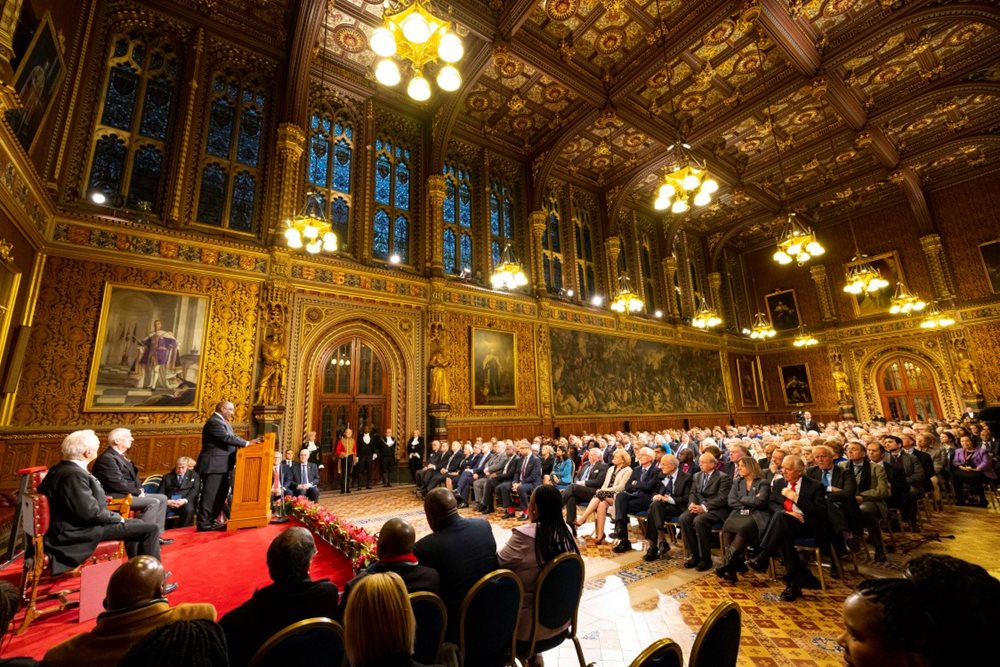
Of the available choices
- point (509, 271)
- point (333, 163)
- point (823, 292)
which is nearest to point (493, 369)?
point (509, 271)

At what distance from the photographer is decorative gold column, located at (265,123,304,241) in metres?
9.29

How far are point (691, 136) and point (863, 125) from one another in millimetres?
4903

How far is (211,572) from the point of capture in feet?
13.0

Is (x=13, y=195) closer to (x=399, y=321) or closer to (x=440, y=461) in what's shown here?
(x=399, y=321)

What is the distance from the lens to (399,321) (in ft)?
35.0

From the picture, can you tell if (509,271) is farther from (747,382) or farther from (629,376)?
(747,382)

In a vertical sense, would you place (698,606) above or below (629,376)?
below

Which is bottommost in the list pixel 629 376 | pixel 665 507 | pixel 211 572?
pixel 211 572

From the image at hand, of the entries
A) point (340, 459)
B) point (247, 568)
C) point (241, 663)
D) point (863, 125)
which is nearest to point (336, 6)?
point (340, 459)

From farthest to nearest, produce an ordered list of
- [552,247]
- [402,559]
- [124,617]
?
[552,247]
[402,559]
[124,617]

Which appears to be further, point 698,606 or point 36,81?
point 36,81

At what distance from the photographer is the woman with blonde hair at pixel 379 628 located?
4.41 feet

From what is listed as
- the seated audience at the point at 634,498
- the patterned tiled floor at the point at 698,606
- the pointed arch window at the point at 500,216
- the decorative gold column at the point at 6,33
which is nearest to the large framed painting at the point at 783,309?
the pointed arch window at the point at 500,216

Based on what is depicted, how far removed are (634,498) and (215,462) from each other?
5424mm
